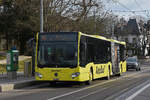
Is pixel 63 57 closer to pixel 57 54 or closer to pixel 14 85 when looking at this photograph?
pixel 57 54

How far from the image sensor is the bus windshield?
1603cm

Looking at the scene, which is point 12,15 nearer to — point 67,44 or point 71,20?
point 71,20

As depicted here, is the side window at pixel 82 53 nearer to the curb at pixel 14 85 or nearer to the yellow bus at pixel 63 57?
the yellow bus at pixel 63 57

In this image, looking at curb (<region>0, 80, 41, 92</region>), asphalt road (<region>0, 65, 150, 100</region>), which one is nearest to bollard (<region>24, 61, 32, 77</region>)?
curb (<region>0, 80, 41, 92</region>)

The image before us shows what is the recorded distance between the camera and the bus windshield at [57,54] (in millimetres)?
16027

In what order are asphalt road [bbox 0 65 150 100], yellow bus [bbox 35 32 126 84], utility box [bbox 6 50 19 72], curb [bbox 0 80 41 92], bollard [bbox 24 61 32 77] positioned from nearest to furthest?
asphalt road [bbox 0 65 150 100]
curb [bbox 0 80 41 92]
yellow bus [bbox 35 32 126 84]
utility box [bbox 6 50 19 72]
bollard [bbox 24 61 32 77]

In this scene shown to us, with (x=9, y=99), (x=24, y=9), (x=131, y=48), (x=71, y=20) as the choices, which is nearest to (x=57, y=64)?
(x=9, y=99)

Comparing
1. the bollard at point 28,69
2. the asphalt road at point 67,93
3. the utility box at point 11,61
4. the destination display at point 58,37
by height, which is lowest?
the asphalt road at point 67,93

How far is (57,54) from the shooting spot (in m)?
16.2

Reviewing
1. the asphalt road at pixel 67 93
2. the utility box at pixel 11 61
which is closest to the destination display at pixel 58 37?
the asphalt road at pixel 67 93

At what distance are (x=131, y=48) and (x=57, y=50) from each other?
214 ft

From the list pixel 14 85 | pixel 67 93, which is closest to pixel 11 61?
pixel 14 85

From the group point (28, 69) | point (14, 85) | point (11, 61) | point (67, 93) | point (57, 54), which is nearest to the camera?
point (67, 93)

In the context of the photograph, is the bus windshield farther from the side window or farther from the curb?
the curb
